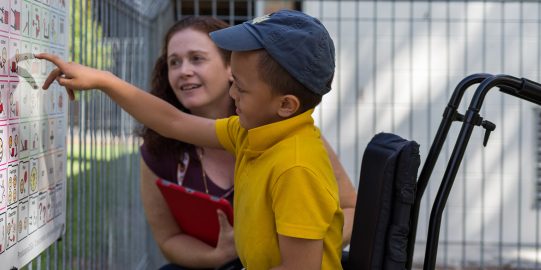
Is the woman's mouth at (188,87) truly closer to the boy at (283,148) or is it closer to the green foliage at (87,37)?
the green foliage at (87,37)

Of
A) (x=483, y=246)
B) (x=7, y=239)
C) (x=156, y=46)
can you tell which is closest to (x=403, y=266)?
(x=7, y=239)

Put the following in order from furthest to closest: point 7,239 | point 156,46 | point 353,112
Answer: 1. point 353,112
2. point 156,46
3. point 7,239

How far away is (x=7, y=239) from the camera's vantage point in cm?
187

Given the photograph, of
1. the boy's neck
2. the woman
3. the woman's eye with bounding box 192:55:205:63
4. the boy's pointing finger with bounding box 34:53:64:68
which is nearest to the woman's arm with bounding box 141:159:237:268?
the woman

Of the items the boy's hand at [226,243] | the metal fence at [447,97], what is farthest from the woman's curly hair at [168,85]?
the metal fence at [447,97]

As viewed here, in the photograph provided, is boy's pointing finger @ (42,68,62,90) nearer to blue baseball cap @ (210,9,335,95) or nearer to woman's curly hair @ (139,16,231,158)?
blue baseball cap @ (210,9,335,95)

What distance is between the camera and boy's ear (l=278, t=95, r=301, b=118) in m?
2.04

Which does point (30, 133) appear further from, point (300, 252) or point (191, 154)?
point (191, 154)

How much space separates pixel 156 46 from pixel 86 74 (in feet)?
8.60

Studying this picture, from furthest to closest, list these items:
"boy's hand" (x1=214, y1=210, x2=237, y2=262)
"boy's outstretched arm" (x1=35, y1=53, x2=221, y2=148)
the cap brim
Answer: "boy's hand" (x1=214, y1=210, x2=237, y2=262), "boy's outstretched arm" (x1=35, y1=53, x2=221, y2=148), the cap brim

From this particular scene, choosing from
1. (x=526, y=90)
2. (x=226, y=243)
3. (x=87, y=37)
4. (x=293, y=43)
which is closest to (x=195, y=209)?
(x=226, y=243)

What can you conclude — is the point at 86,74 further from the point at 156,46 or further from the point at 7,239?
the point at 156,46

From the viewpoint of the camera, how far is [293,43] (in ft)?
6.52

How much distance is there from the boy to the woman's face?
0.87m
